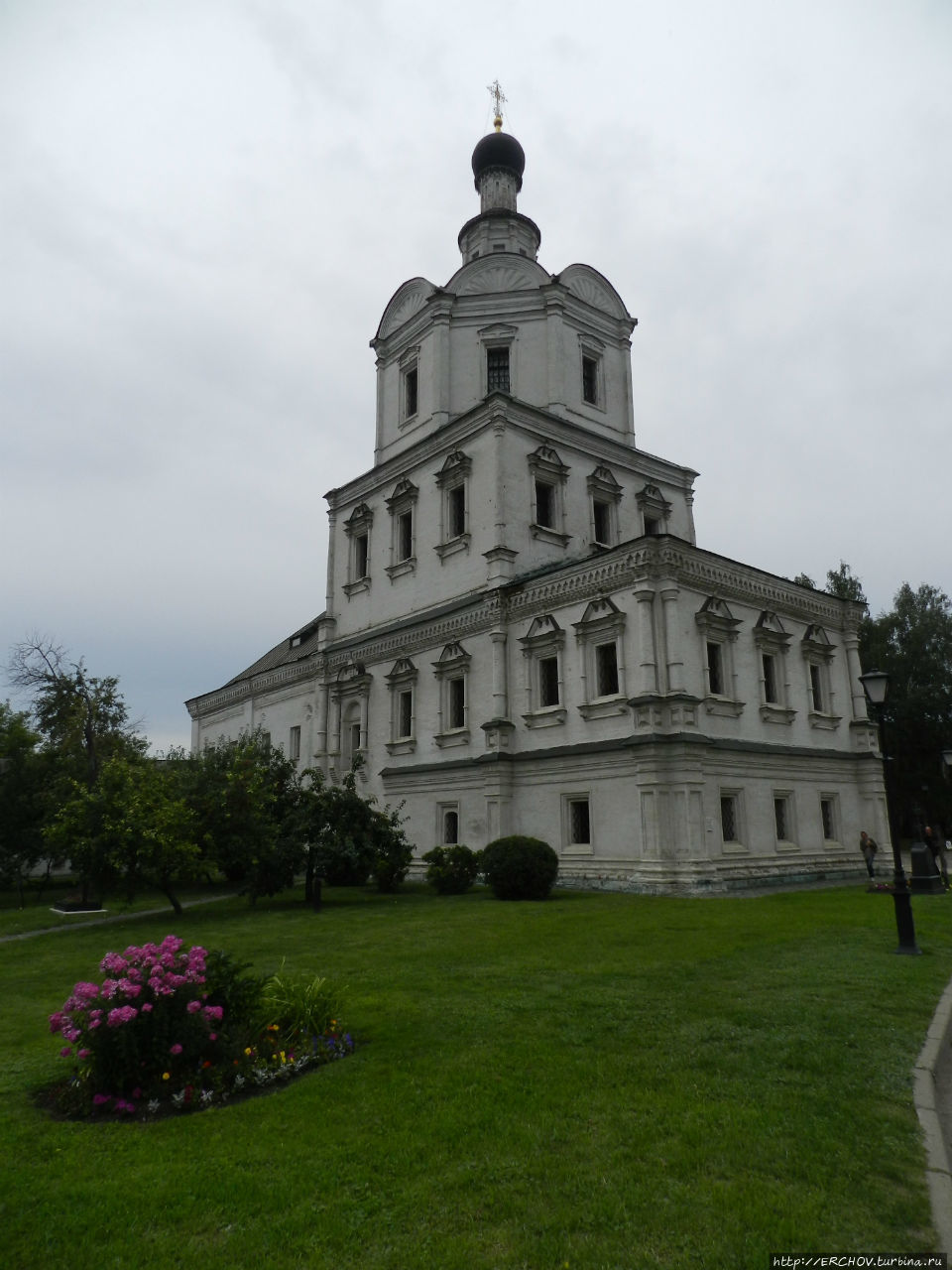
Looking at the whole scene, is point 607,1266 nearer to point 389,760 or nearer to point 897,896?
point 897,896

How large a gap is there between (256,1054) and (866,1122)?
4820 mm

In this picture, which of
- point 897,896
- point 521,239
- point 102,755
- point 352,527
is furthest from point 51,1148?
point 521,239

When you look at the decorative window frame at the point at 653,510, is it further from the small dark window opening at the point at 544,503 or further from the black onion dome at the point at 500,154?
the black onion dome at the point at 500,154

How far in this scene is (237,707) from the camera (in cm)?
4350

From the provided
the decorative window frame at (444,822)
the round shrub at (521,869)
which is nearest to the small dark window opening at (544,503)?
the decorative window frame at (444,822)

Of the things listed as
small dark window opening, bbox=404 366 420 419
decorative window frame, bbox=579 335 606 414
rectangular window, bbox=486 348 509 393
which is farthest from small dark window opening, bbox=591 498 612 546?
small dark window opening, bbox=404 366 420 419

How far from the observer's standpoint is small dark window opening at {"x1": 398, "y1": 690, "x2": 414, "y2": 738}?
31.8 metres

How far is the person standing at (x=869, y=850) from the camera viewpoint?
25688mm

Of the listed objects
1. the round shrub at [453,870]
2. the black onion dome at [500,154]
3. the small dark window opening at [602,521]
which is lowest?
the round shrub at [453,870]

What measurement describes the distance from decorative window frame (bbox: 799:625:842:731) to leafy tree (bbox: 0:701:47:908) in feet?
86.0

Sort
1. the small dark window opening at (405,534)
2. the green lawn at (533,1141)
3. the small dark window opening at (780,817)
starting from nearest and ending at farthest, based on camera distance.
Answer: the green lawn at (533,1141) → the small dark window opening at (780,817) → the small dark window opening at (405,534)

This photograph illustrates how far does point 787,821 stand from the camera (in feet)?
84.7

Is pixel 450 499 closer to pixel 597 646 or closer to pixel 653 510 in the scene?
pixel 653 510

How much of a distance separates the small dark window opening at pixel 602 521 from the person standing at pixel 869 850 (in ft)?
44.2
